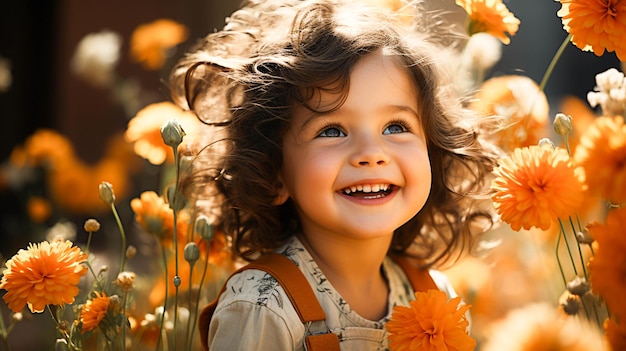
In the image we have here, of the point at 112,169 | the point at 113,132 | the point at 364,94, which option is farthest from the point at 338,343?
the point at 113,132

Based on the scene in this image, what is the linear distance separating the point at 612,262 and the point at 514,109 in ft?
2.13

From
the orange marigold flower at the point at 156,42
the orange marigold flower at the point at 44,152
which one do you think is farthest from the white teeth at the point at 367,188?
the orange marigold flower at the point at 44,152

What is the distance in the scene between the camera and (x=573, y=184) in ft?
3.48

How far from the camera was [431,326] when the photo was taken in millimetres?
1116

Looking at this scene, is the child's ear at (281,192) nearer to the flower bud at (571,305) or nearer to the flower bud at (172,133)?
the flower bud at (172,133)

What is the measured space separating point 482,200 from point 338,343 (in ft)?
1.41

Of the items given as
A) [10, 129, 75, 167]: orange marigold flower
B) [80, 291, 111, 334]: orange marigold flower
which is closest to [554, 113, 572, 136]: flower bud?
[80, 291, 111, 334]: orange marigold flower

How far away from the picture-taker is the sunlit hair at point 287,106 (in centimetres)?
128

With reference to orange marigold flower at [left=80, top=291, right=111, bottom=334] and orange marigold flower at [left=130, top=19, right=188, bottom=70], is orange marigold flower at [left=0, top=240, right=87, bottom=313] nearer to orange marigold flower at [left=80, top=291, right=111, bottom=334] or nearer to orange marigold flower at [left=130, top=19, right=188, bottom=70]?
orange marigold flower at [left=80, top=291, right=111, bottom=334]

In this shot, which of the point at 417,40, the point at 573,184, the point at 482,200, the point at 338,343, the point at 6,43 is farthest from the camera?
the point at 6,43

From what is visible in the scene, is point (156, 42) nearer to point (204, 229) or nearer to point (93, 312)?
point (204, 229)

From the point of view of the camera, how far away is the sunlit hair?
1284 millimetres

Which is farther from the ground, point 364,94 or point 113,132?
point 364,94

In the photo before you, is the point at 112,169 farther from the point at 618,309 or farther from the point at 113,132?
the point at 618,309
